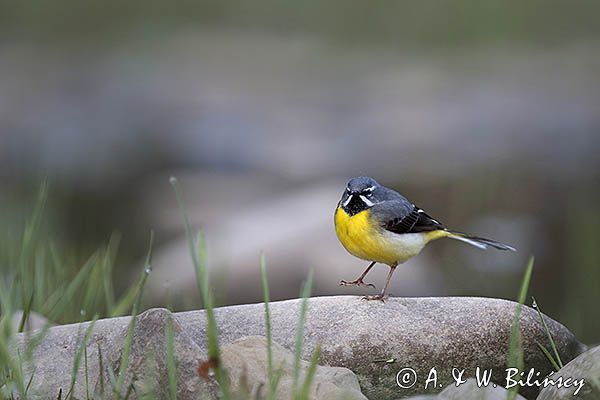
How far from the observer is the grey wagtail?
140 inches

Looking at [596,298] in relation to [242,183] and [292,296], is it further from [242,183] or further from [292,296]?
[242,183]

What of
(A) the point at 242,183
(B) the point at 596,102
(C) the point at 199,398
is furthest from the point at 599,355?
(B) the point at 596,102

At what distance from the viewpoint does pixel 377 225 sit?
3568 mm

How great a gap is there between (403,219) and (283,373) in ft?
4.16

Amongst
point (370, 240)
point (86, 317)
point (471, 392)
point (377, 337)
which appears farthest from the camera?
point (86, 317)

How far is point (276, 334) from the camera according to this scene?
2.99 meters

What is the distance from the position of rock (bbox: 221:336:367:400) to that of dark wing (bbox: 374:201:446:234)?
98 cm

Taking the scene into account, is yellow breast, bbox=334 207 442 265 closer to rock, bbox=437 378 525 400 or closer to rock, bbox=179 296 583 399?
rock, bbox=179 296 583 399

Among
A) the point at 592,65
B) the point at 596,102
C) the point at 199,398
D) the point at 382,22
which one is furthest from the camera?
the point at 382,22

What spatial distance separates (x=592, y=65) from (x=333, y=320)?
952 centimetres

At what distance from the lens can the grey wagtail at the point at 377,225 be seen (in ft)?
11.7

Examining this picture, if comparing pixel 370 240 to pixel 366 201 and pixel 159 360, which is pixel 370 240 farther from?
pixel 159 360

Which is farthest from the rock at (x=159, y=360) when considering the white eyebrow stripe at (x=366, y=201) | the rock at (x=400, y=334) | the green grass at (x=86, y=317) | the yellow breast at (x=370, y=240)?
the white eyebrow stripe at (x=366, y=201)

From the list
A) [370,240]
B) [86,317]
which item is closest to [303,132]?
[86,317]
